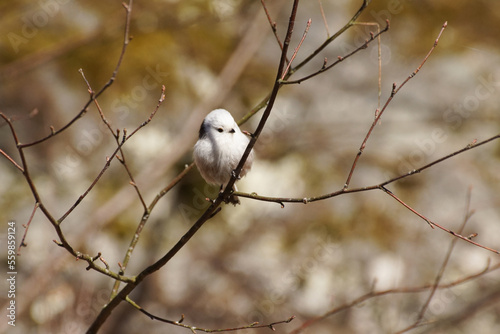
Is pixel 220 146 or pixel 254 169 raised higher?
pixel 254 169

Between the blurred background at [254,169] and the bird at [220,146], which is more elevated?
the blurred background at [254,169]

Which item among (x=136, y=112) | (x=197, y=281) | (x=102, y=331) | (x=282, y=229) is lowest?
(x=102, y=331)

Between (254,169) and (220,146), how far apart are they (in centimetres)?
365

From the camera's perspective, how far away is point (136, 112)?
521 cm

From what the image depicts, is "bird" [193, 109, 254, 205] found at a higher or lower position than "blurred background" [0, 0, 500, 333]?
lower

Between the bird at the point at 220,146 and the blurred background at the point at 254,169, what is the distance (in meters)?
2.22

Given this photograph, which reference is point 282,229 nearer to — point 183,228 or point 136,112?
point 183,228

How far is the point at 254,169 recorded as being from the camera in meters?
5.84

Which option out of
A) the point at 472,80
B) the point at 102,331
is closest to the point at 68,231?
the point at 102,331

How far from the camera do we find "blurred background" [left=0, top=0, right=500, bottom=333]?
4.62m

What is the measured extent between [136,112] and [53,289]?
1949mm

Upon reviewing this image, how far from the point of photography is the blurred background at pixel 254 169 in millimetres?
4625

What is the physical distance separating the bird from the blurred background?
2.22m

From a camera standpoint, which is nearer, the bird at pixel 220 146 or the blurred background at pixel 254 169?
the bird at pixel 220 146
